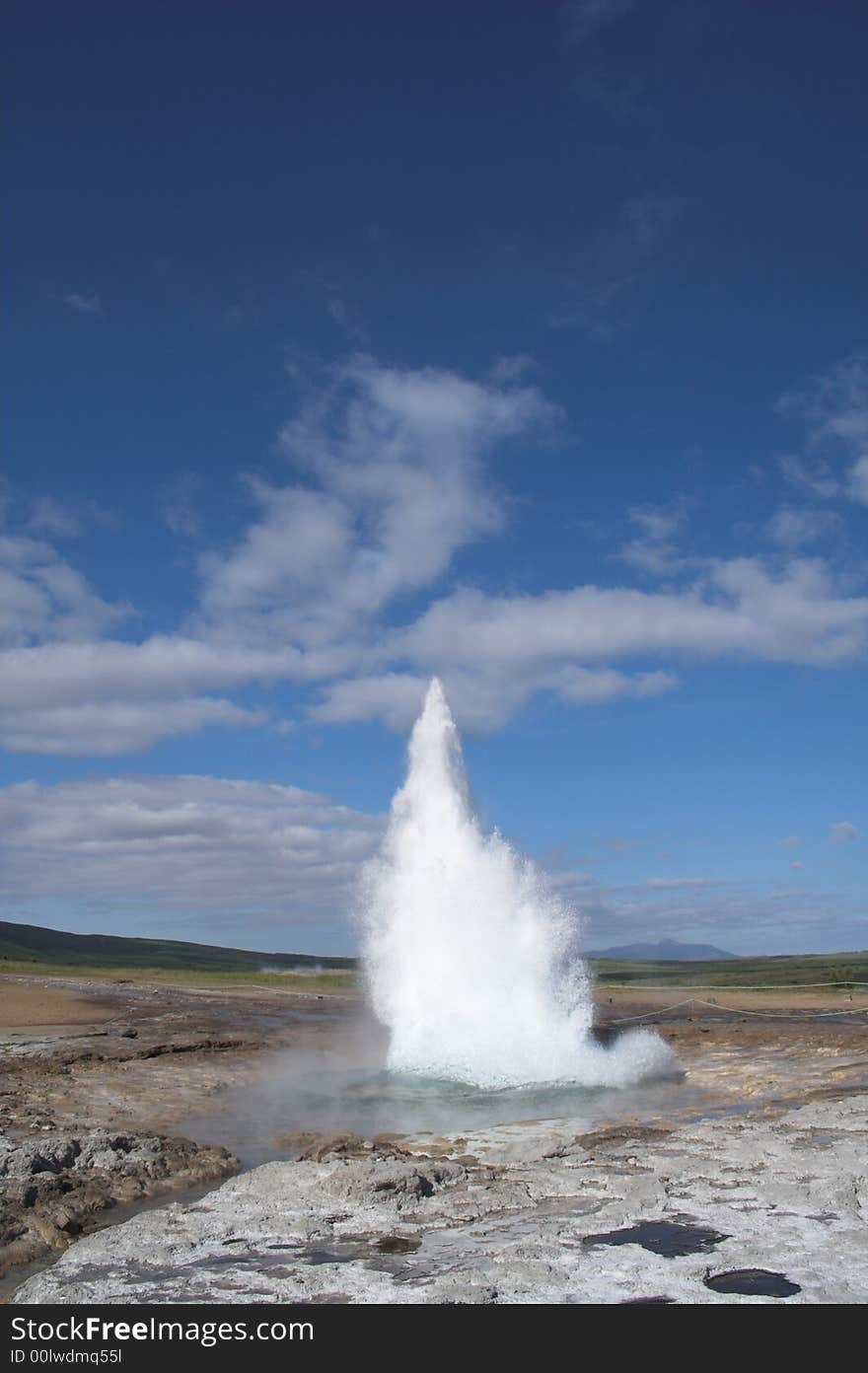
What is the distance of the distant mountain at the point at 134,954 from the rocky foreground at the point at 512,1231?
10517 centimetres

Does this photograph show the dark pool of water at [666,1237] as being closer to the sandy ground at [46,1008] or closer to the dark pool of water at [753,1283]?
the dark pool of water at [753,1283]

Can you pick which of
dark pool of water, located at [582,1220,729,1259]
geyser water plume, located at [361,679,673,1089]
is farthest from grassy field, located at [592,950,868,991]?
dark pool of water, located at [582,1220,729,1259]

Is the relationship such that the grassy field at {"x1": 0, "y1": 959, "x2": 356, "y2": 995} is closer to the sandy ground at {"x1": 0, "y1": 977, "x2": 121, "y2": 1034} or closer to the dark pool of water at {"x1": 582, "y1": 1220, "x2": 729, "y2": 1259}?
the sandy ground at {"x1": 0, "y1": 977, "x2": 121, "y2": 1034}

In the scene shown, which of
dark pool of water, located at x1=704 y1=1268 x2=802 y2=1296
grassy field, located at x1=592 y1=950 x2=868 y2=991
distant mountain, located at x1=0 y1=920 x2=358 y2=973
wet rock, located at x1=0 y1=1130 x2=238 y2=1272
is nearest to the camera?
dark pool of water, located at x1=704 y1=1268 x2=802 y2=1296

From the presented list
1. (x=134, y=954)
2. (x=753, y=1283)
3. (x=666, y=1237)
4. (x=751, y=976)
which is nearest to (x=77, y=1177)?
(x=666, y=1237)

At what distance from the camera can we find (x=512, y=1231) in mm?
9125

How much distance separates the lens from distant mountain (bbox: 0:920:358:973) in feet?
408

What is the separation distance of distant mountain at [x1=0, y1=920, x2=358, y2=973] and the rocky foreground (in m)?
105

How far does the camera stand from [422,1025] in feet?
80.3

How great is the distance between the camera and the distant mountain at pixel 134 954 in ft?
408

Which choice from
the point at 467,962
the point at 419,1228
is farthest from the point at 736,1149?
the point at 467,962

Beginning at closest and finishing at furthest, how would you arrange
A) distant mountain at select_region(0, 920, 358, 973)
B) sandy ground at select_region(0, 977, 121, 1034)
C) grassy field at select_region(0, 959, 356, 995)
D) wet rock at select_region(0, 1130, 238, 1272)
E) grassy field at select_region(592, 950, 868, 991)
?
wet rock at select_region(0, 1130, 238, 1272)
sandy ground at select_region(0, 977, 121, 1034)
grassy field at select_region(0, 959, 356, 995)
grassy field at select_region(592, 950, 868, 991)
distant mountain at select_region(0, 920, 358, 973)

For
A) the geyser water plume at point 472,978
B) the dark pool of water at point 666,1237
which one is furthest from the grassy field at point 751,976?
the dark pool of water at point 666,1237
